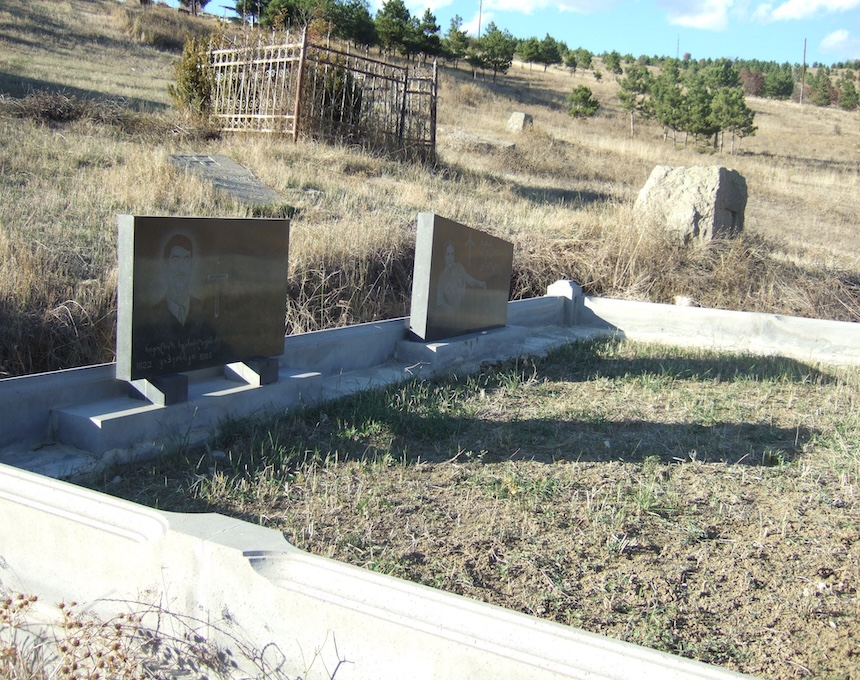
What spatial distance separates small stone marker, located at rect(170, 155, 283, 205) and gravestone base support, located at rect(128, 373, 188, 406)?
5.18 meters

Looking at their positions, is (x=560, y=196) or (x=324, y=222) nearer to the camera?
(x=324, y=222)

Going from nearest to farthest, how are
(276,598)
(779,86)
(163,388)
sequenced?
(276,598)
(163,388)
(779,86)

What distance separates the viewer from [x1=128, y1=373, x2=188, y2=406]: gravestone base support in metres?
4.47

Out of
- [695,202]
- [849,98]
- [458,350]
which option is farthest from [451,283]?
[849,98]

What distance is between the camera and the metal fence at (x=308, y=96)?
14.6m

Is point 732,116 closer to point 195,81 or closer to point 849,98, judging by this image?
point 849,98

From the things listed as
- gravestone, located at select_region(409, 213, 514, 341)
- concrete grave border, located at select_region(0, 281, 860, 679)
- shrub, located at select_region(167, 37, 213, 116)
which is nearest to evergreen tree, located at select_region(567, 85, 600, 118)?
shrub, located at select_region(167, 37, 213, 116)

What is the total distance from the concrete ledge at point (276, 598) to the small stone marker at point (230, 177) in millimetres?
6933

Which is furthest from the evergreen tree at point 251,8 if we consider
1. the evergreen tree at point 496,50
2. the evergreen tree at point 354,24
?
the evergreen tree at point 496,50

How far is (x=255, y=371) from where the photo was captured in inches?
202

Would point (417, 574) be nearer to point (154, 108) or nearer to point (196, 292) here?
point (196, 292)

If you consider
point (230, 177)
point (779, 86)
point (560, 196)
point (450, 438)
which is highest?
point (779, 86)

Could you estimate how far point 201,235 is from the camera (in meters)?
4.61

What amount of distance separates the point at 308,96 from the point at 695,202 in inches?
288
